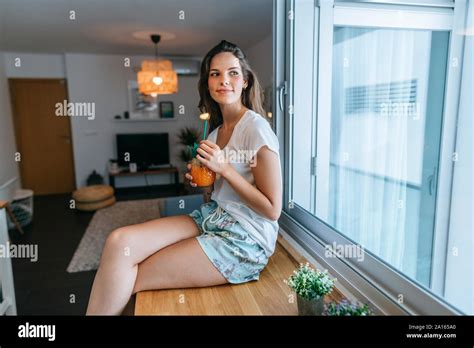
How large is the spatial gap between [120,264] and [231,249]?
12.7 inches

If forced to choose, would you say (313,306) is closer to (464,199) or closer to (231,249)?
(231,249)

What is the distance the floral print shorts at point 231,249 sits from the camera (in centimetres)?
101

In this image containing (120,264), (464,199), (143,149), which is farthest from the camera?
(143,149)

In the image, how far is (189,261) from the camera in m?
0.99

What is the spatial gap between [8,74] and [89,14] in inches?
104

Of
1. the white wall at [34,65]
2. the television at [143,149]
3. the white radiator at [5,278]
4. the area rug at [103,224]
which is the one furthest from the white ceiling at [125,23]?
the white radiator at [5,278]

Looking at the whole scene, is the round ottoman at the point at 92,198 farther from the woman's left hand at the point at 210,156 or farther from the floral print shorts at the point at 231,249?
the woman's left hand at the point at 210,156

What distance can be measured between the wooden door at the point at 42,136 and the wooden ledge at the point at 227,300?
478cm

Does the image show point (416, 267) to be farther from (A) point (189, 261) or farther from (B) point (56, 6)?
(B) point (56, 6)

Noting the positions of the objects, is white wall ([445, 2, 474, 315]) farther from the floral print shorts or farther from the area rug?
the area rug

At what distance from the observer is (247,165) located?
102cm

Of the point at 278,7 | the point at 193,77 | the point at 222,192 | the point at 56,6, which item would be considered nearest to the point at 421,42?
the point at 278,7

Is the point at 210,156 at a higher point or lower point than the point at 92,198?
higher

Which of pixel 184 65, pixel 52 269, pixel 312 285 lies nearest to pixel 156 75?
pixel 184 65
